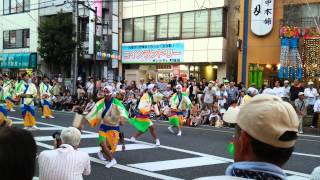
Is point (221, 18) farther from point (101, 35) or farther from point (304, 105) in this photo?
point (304, 105)

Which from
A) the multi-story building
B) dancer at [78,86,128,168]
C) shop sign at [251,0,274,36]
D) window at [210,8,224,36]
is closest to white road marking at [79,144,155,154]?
dancer at [78,86,128,168]

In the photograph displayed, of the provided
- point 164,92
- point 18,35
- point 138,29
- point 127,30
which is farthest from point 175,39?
point 18,35

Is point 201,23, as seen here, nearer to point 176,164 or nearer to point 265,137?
point 176,164

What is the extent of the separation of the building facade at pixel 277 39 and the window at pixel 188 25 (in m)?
3.94

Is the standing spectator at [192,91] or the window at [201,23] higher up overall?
the window at [201,23]

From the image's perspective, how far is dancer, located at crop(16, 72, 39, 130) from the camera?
13.9m

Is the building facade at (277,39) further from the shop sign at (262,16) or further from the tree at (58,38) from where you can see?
the tree at (58,38)

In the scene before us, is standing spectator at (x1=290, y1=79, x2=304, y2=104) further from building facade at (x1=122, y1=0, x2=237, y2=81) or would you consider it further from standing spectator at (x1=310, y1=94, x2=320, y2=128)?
building facade at (x1=122, y1=0, x2=237, y2=81)

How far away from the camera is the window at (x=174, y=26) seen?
88.3 feet

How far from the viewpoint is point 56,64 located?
3303cm

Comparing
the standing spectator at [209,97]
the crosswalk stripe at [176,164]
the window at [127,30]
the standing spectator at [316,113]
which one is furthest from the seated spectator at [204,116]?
the window at [127,30]

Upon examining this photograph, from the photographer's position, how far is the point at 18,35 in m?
37.4

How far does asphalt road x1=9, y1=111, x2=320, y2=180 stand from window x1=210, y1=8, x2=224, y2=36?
37.8 ft

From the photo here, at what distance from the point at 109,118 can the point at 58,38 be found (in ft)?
74.8
